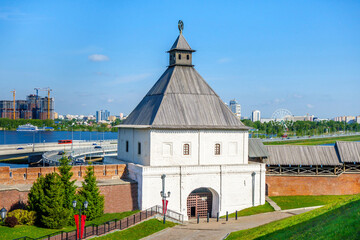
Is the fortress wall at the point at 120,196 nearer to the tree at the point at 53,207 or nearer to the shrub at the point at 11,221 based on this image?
the tree at the point at 53,207

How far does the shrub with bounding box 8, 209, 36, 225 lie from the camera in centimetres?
2525

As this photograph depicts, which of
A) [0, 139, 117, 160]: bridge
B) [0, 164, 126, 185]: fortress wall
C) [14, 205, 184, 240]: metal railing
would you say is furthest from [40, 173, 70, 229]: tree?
[0, 139, 117, 160]: bridge

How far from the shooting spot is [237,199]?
34000 mm

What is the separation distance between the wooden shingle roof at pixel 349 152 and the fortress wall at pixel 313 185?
1.45 meters

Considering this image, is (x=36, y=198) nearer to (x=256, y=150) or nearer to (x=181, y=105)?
(x=181, y=105)

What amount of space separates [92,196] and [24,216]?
4880 millimetres

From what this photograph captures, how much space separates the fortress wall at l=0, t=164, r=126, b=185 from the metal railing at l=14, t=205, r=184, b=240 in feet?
15.2

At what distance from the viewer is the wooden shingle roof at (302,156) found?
39.5 m

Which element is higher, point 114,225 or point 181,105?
point 181,105

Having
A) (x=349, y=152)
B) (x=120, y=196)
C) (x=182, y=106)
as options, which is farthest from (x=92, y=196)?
(x=349, y=152)

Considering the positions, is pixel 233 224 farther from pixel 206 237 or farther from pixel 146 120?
pixel 146 120

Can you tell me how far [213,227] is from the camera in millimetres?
28797

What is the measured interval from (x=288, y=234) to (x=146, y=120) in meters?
17.7

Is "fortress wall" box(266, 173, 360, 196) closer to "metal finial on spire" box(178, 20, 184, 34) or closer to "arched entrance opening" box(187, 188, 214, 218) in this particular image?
"arched entrance opening" box(187, 188, 214, 218)
